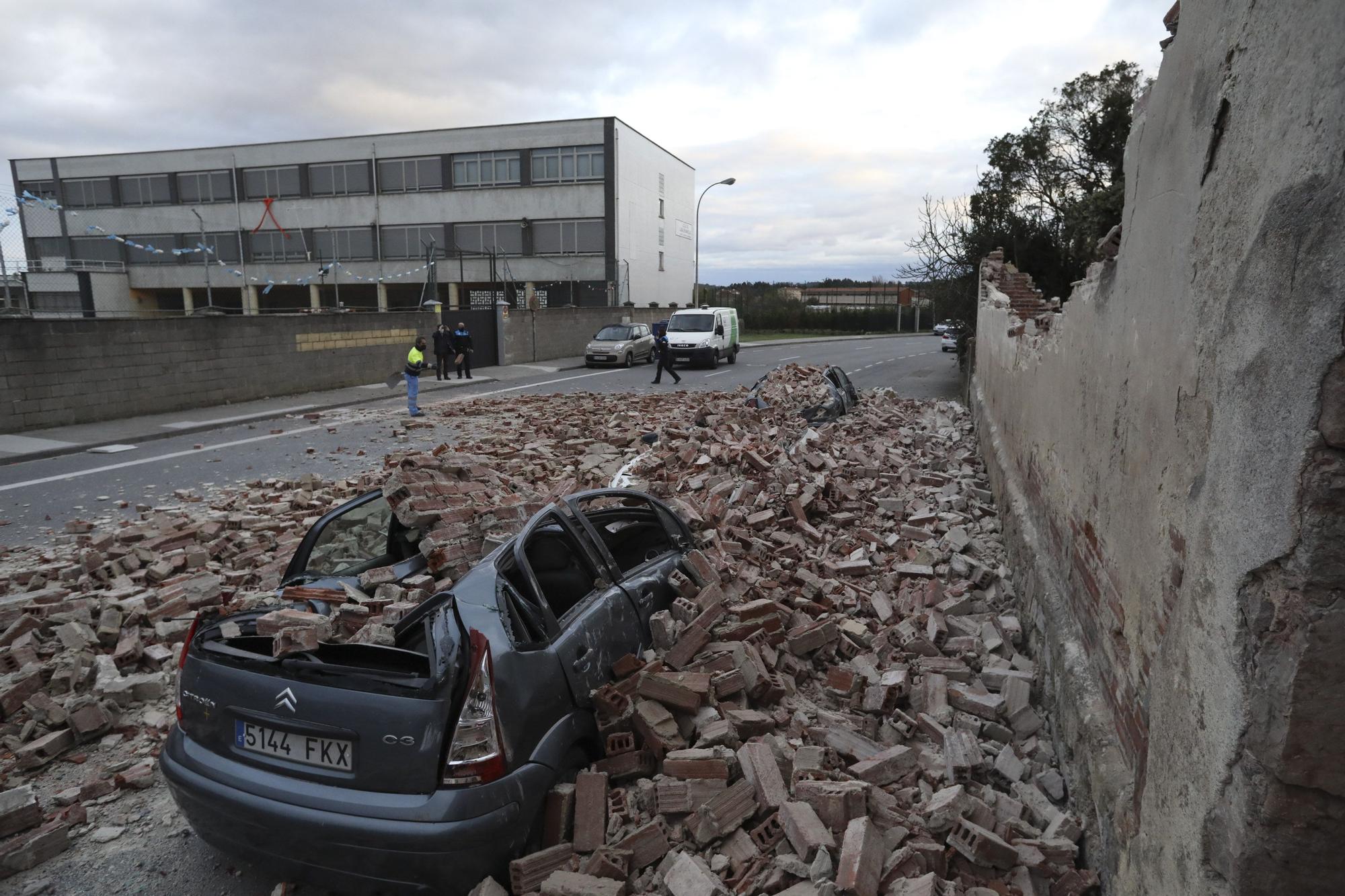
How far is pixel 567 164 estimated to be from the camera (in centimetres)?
4772

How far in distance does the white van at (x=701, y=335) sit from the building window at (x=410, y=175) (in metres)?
25.5

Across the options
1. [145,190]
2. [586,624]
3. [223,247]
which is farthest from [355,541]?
[145,190]

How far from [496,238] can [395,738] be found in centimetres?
4903

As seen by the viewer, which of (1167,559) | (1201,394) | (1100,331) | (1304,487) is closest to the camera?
(1304,487)

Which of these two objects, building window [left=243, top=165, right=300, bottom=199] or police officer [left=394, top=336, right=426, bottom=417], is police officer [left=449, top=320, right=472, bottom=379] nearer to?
police officer [left=394, top=336, right=426, bottom=417]

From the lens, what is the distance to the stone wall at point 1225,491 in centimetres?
191

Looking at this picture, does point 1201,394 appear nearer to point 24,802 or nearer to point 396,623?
point 396,623

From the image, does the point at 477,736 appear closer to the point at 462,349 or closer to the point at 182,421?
the point at 182,421

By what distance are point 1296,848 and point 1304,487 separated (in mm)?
924

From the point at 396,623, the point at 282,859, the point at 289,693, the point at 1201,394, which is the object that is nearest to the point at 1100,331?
the point at 1201,394

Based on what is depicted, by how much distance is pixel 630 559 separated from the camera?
17.6ft

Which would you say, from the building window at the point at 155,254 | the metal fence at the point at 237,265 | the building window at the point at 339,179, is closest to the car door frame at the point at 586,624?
the metal fence at the point at 237,265

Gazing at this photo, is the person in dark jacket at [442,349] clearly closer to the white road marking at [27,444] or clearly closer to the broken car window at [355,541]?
the white road marking at [27,444]

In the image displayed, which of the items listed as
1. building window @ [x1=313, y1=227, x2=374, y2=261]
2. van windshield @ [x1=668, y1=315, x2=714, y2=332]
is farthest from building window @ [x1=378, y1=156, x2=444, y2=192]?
van windshield @ [x1=668, y1=315, x2=714, y2=332]
